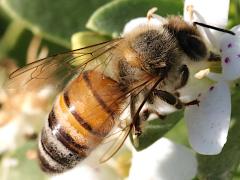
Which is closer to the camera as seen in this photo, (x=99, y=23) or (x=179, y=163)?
(x=179, y=163)

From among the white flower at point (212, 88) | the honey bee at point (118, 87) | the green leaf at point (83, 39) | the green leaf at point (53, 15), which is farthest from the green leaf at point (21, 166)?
the white flower at point (212, 88)

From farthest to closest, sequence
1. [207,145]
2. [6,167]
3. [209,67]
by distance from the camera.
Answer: [6,167], [209,67], [207,145]

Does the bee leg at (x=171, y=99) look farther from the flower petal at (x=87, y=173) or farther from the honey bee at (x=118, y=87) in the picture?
the flower petal at (x=87, y=173)

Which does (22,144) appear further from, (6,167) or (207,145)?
(207,145)

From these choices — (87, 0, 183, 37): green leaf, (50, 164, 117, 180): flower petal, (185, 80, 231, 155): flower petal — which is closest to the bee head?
(185, 80, 231, 155): flower petal

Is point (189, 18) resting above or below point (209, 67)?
above

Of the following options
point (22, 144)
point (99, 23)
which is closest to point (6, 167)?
point (22, 144)

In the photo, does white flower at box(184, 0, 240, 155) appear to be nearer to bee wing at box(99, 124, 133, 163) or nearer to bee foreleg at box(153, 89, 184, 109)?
bee foreleg at box(153, 89, 184, 109)
